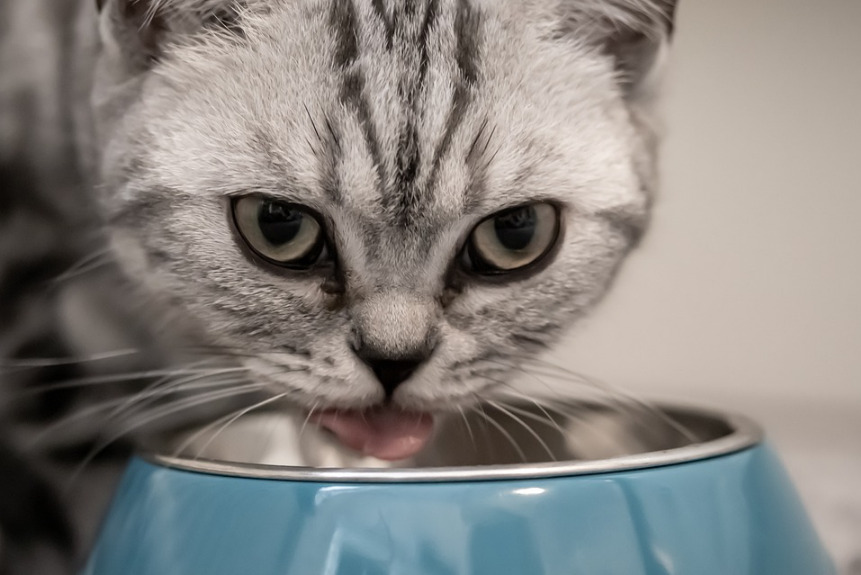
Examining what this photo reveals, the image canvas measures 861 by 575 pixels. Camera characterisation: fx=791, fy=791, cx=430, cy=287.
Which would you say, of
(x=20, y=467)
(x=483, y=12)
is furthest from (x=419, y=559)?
(x=20, y=467)

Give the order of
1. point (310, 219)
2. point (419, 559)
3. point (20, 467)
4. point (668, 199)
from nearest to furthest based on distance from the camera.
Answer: point (419, 559)
point (310, 219)
point (20, 467)
point (668, 199)

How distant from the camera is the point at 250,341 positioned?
59 centimetres

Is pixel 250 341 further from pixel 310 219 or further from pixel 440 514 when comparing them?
pixel 440 514

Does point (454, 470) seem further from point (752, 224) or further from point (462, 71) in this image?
point (752, 224)

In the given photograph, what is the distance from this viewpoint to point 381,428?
2.02ft

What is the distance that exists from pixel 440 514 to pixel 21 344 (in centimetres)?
52

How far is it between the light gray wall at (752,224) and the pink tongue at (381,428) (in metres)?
0.35

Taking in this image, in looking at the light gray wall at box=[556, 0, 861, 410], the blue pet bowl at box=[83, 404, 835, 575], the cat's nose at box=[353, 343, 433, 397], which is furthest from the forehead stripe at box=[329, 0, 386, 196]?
the light gray wall at box=[556, 0, 861, 410]

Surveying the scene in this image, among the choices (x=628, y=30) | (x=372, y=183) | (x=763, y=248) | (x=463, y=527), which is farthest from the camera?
(x=763, y=248)

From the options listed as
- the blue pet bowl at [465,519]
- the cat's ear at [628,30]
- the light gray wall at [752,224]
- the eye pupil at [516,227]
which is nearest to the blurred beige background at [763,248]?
the light gray wall at [752,224]

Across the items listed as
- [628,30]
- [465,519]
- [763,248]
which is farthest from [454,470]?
[763,248]

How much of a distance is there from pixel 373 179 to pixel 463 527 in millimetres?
243

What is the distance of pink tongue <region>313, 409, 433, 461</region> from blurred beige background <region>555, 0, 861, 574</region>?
1.21 ft

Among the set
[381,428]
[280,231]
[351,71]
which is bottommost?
[381,428]
